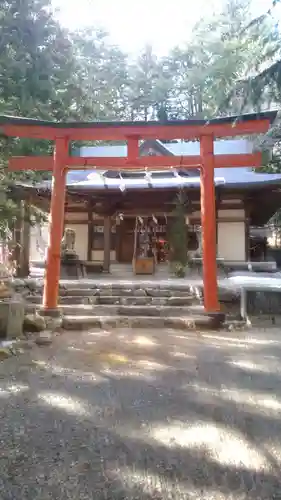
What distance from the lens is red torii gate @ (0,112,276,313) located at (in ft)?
24.7

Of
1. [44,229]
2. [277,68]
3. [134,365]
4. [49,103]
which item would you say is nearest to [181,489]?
[134,365]

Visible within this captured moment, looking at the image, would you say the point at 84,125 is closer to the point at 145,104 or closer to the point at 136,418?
the point at 136,418

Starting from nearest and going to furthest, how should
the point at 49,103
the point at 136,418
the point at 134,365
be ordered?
1. the point at 136,418
2. the point at 134,365
3. the point at 49,103

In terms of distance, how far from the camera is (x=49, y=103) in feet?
27.5

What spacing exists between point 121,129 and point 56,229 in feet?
7.54

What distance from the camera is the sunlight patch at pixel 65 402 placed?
320 centimetres

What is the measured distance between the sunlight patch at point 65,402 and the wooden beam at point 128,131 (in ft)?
17.8

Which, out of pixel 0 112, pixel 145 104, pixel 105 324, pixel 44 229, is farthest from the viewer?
pixel 145 104

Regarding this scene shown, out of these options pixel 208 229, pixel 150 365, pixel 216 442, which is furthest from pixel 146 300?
pixel 216 442

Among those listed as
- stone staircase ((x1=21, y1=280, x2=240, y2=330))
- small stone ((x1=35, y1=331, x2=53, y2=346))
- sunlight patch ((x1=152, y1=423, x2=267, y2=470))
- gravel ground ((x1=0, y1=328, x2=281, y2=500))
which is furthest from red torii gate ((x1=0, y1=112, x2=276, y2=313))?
sunlight patch ((x1=152, y1=423, x2=267, y2=470))

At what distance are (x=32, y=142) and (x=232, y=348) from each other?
259 inches

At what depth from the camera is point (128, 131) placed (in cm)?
787

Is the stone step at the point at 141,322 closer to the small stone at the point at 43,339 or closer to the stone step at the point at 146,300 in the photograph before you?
the small stone at the point at 43,339

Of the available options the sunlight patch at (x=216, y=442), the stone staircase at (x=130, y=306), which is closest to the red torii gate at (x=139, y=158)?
the stone staircase at (x=130, y=306)
